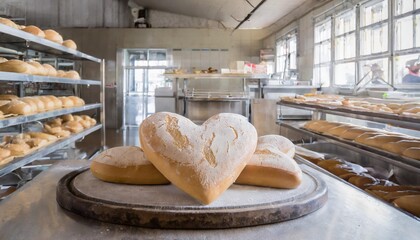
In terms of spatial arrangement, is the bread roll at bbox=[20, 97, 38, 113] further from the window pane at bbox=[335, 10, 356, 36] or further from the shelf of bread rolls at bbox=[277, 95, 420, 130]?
the window pane at bbox=[335, 10, 356, 36]

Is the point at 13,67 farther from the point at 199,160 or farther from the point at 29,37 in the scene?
the point at 199,160

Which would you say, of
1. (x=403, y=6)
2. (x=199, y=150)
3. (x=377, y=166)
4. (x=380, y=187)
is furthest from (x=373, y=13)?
(x=199, y=150)

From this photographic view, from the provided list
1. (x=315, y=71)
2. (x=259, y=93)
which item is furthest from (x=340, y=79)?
(x=259, y=93)

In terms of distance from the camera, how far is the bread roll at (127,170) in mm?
780

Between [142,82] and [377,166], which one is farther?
[142,82]

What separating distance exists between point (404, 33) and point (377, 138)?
2765 millimetres

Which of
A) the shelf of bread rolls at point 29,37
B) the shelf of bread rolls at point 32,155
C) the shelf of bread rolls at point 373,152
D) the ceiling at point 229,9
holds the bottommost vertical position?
the shelf of bread rolls at point 32,155

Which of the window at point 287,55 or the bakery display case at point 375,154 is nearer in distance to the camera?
the bakery display case at point 375,154

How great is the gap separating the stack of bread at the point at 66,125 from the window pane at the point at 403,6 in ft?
14.0

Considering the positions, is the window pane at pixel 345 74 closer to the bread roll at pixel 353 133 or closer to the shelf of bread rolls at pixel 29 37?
the bread roll at pixel 353 133

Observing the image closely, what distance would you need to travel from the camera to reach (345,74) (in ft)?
19.1

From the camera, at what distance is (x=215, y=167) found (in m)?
0.67

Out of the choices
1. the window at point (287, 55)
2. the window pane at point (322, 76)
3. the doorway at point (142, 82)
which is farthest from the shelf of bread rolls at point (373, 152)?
the doorway at point (142, 82)

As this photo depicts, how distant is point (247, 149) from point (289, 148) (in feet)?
1.11
